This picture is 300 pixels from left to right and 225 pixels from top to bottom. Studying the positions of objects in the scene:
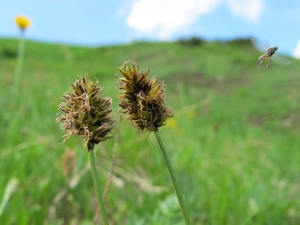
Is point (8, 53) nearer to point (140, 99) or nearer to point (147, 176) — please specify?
point (147, 176)

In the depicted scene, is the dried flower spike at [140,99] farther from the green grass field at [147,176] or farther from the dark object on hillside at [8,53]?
the dark object on hillside at [8,53]

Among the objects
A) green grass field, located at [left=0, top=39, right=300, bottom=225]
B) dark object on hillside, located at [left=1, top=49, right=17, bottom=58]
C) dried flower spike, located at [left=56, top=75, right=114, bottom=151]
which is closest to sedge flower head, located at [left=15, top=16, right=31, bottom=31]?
green grass field, located at [left=0, top=39, right=300, bottom=225]

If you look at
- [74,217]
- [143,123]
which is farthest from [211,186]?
[143,123]

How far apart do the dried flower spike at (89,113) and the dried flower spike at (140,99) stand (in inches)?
0.9

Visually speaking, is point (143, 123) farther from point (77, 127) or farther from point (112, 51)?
point (112, 51)

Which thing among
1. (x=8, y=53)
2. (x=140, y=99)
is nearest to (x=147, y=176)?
(x=140, y=99)

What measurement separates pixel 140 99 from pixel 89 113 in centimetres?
6

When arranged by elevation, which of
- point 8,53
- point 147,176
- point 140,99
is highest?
point 8,53

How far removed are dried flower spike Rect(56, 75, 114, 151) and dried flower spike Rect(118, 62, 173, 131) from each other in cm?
2

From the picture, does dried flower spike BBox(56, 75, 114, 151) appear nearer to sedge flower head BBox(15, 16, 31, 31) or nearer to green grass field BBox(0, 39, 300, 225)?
green grass field BBox(0, 39, 300, 225)

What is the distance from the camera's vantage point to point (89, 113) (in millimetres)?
459

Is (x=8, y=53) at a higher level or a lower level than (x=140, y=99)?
higher

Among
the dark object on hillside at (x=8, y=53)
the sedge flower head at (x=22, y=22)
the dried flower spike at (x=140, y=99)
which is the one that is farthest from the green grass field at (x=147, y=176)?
the dark object on hillside at (x=8, y=53)

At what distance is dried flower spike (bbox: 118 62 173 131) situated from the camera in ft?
1.52
